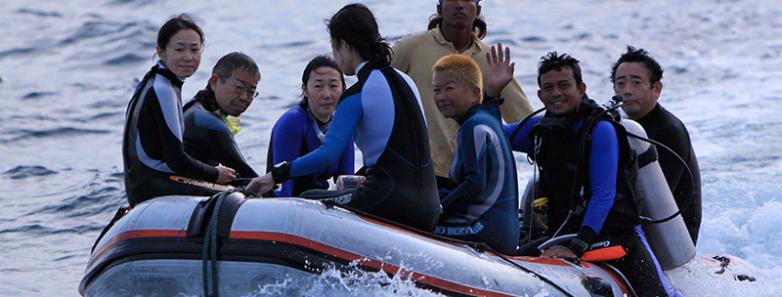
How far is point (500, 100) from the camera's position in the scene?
604 centimetres

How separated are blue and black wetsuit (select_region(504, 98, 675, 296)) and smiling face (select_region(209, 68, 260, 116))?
4.49ft

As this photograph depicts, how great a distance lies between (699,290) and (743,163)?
5.01 m

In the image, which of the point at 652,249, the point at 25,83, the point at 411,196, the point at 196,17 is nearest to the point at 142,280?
the point at 411,196

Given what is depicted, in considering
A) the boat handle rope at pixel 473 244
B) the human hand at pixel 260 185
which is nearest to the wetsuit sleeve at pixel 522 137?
the boat handle rope at pixel 473 244

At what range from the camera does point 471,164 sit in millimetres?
5875

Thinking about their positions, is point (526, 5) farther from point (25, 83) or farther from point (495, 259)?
point (495, 259)

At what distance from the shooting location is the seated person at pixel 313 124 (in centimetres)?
643

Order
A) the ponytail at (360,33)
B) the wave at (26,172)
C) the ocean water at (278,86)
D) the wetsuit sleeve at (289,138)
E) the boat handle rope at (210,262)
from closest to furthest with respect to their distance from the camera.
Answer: the boat handle rope at (210,262) < the ponytail at (360,33) < the wetsuit sleeve at (289,138) < the ocean water at (278,86) < the wave at (26,172)

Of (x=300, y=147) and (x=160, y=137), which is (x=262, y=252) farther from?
(x=300, y=147)

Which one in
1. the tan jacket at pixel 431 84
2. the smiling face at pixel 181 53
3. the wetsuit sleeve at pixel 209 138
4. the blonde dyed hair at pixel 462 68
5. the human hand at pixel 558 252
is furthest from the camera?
the tan jacket at pixel 431 84

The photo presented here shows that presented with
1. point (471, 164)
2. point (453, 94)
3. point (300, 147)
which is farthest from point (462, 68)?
point (300, 147)

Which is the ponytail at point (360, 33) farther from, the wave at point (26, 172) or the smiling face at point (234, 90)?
the wave at point (26, 172)

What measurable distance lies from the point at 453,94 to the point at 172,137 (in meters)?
1.24

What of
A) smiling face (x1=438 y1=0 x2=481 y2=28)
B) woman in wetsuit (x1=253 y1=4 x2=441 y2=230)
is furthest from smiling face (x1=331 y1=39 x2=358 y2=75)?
smiling face (x1=438 y1=0 x2=481 y2=28)
